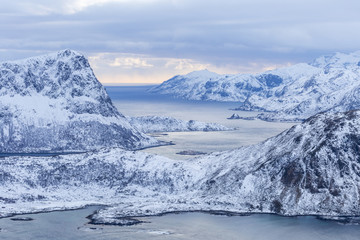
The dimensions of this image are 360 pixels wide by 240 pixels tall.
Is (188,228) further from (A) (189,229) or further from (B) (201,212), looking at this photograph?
(B) (201,212)

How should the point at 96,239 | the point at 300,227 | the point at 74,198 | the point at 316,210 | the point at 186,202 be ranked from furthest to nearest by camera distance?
the point at 74,198, the point at 186,202, the point at 316,210, the point at 300,227, the point at 96,239

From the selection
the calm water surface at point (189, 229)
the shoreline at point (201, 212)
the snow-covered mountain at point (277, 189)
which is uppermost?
the snow-covered mountain at point (277, 189)

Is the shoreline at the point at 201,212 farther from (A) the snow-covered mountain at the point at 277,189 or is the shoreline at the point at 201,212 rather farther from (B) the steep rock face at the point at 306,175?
(B) the steep rock face at the point at 306,175

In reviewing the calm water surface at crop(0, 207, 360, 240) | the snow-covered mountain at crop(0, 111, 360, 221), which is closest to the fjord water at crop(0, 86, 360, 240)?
the calm water surface at crop(0, 207, 360, 240)

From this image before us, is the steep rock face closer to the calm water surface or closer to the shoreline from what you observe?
the shoreline

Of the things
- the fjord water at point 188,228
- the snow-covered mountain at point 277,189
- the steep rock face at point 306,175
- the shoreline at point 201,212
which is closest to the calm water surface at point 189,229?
the fjord water at point 188,228

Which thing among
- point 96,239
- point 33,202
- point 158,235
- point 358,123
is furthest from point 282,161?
point 33,202

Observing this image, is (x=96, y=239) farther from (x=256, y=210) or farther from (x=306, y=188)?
(x=306, y=188)

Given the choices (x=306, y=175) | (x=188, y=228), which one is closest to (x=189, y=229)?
(x=188, y=228)

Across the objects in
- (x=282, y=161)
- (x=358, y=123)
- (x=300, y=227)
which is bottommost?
(x=300, y=227)

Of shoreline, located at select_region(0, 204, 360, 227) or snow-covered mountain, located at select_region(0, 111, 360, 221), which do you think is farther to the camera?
snow-covered mountain, located at select_region(0, 111, 360, 221)

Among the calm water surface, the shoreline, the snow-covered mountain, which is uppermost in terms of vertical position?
the snow-covered mountain
